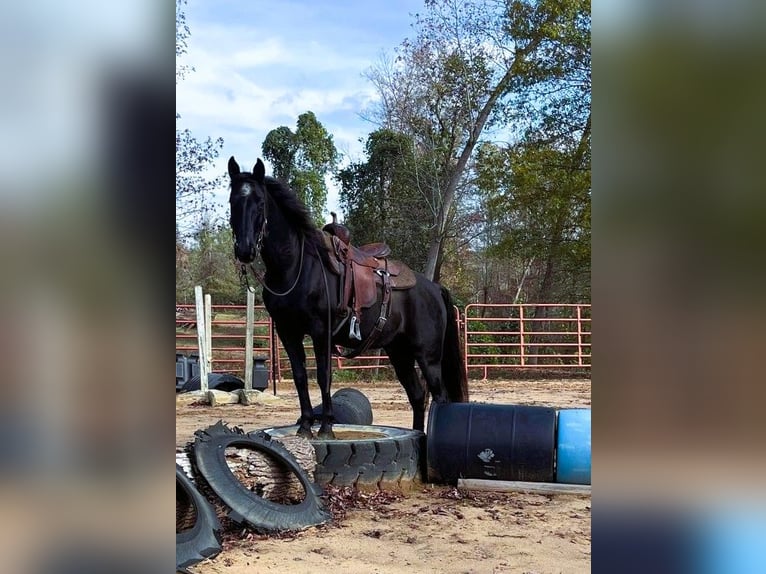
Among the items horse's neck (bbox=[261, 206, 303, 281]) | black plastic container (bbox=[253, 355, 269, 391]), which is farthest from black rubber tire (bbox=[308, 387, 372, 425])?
black plastic container (bbox=[253, 355, 269, 391])

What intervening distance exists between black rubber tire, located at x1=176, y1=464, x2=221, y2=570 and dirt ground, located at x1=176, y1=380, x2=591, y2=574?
0.14ft

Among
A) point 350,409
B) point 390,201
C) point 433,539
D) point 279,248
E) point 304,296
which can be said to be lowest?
point 433,539

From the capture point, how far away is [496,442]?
4070 millimetres

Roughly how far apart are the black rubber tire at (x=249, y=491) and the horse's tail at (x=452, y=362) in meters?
1.94

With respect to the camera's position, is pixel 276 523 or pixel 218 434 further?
pixel 218 434

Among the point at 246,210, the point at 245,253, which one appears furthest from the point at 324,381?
the point at 246,210

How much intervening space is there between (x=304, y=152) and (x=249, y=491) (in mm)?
15752

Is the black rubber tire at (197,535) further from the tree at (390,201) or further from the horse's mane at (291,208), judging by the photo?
the tree at (390,201)

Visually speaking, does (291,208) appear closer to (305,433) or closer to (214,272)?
(305,433)

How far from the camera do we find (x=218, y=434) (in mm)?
3525

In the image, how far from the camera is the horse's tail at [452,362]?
5242mm
